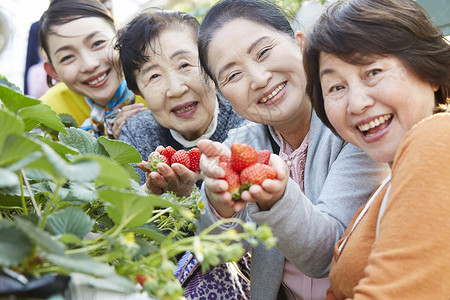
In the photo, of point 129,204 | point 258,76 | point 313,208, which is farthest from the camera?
point 258,76

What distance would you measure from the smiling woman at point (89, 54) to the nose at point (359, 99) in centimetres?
144

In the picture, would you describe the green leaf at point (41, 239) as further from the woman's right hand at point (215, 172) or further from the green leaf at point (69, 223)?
the woman's right hand at point (215, 172)

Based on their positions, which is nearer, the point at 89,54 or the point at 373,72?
the point at 373,72

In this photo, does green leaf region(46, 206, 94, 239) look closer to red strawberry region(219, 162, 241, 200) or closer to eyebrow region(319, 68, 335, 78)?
red strawberry region(219, 162, 241, 200)

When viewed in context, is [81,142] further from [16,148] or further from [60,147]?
[16,148]

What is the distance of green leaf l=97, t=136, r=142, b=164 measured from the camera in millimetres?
1033

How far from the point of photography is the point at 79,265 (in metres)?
0.54

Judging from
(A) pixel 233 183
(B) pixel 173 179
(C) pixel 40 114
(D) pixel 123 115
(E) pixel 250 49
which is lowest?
(D) pixel 123 115

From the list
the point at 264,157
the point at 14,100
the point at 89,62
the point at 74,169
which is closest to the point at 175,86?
the point at 89,62

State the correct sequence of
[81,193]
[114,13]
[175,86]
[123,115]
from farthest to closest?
[114,13] → [123,115] → [175,86] → [81,193]

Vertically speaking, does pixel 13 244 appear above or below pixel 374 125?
above

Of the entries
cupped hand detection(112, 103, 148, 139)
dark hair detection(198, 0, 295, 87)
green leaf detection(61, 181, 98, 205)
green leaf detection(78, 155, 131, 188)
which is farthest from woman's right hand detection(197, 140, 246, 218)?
cupped hand detection(112, 103, 148, 139)

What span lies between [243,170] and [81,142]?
386mm

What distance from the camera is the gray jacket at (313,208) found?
104 cm
